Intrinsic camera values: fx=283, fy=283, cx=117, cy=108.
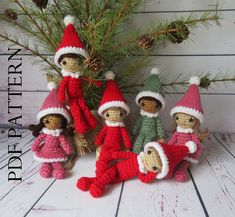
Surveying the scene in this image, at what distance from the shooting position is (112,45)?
746mm

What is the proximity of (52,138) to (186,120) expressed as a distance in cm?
32

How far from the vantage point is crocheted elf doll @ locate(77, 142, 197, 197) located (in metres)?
0.58

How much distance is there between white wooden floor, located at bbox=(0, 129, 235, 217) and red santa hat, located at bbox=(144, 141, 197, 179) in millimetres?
39

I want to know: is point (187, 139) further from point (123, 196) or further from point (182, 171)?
point (123, 196)

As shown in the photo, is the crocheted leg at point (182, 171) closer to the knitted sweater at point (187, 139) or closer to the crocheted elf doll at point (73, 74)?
the knitted sweater at point (187, 139)

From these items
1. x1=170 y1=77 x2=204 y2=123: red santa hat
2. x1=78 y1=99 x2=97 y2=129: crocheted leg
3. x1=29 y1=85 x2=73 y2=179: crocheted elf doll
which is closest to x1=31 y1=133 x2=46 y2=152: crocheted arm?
x1=29 y1=85 x2=73 y2=179: crocheted elf doll

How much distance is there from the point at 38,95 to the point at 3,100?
0.44 feet

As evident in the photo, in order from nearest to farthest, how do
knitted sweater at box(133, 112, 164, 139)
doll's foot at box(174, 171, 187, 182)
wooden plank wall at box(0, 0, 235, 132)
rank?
doll's foot at box(174, 171, 187, 182) < knitted sweater at box(133, 112, 164, 139) < wooden plank wall at box(0, 0, 235, 132)

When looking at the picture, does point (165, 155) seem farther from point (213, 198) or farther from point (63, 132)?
point (63, 132)

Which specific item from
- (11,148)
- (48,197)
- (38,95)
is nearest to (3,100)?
(38,95)

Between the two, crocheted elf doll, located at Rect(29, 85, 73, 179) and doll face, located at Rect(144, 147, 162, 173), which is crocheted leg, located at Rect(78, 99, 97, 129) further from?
doll face, located at Rect(144, 147, 162, 173)

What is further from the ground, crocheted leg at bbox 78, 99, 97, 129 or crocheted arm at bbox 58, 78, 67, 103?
crocheted arm at bbox 58, 78, 67, 103

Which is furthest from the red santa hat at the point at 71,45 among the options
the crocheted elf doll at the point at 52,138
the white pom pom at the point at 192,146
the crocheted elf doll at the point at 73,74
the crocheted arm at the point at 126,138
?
the white pom pom at the point at 192,146

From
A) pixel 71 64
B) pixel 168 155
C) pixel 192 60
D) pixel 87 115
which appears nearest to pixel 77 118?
pixel 87 115
